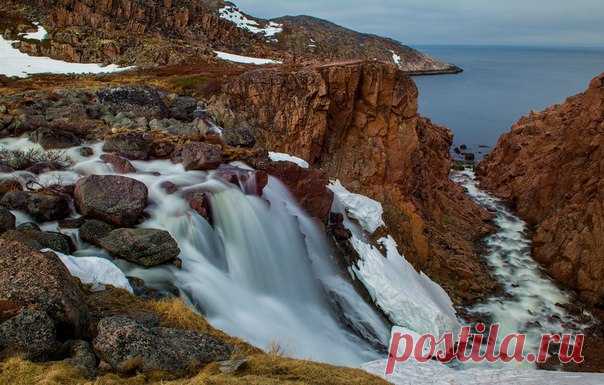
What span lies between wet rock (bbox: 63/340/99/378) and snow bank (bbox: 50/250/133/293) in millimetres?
2924

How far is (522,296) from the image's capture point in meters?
27.7

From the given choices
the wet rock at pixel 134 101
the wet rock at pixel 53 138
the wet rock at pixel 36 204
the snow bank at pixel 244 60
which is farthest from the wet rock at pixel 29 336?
the snow bank at pixel 244 60

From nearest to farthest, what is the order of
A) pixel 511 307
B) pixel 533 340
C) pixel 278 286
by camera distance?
pixel 278 286 < pixel 533 340 < pixel 511 307

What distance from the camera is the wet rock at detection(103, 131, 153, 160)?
697 inches

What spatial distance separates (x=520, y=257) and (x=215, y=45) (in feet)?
163

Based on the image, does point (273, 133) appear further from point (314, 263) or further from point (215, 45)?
point (215, 45)

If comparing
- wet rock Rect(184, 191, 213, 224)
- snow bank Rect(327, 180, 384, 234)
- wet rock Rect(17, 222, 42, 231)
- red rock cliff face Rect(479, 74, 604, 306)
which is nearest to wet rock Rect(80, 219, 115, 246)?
wet rock Rect(17, 222, 42, 231)

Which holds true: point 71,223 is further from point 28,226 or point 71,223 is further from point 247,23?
point 247,23

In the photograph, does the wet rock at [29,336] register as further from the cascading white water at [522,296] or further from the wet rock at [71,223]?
the cascading white water at [522,296]

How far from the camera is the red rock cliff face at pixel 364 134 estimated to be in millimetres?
28203

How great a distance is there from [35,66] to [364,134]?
92.7ft

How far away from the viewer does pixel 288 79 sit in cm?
2917

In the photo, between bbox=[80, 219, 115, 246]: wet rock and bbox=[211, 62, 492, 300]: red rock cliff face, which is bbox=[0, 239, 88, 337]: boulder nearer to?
bbox=[80, 219, 115, 246]: wet rock

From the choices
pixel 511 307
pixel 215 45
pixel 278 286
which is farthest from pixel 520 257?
pixel 215 45
